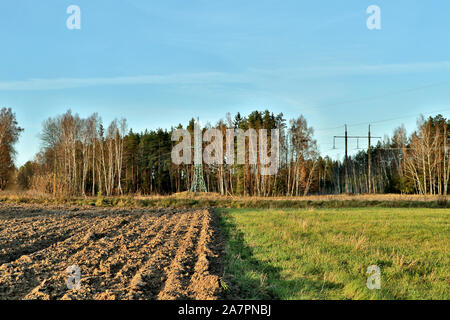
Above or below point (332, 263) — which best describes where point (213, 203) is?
below

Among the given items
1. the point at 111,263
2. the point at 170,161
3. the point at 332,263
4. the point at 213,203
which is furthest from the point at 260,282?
the point at 170,161

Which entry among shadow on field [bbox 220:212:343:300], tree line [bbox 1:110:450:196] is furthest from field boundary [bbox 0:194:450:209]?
shadow on field [bbox 220:212:343:300]

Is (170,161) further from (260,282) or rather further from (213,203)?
(260,282)

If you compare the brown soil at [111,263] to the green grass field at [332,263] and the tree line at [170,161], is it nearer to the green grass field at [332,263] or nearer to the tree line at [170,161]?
the green grass field at [332,263]

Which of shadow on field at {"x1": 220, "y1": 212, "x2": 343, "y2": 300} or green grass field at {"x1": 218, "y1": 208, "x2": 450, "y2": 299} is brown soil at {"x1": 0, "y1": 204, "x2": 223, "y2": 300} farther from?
green grass field at {"x1": 218, "y1": 208, "x2": 450, "y2": 299}

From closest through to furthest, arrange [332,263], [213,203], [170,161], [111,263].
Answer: [332,263] → [111,263] → [213,203] → [170,161]

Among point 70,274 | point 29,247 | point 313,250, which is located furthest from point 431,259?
point 29,247

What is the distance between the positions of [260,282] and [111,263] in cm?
357

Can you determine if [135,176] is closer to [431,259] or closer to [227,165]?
[227,165]

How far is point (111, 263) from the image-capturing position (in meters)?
8.32

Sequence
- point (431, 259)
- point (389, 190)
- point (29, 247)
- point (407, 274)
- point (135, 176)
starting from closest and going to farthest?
point (407, 274)
point (431, 259)
point (29, 247)
point (135, 176)
point (389, 190)

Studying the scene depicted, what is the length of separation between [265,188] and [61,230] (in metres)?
34.9

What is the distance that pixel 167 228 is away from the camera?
14352 millimetres

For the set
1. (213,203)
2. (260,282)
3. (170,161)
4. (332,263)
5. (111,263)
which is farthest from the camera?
(170,161)
